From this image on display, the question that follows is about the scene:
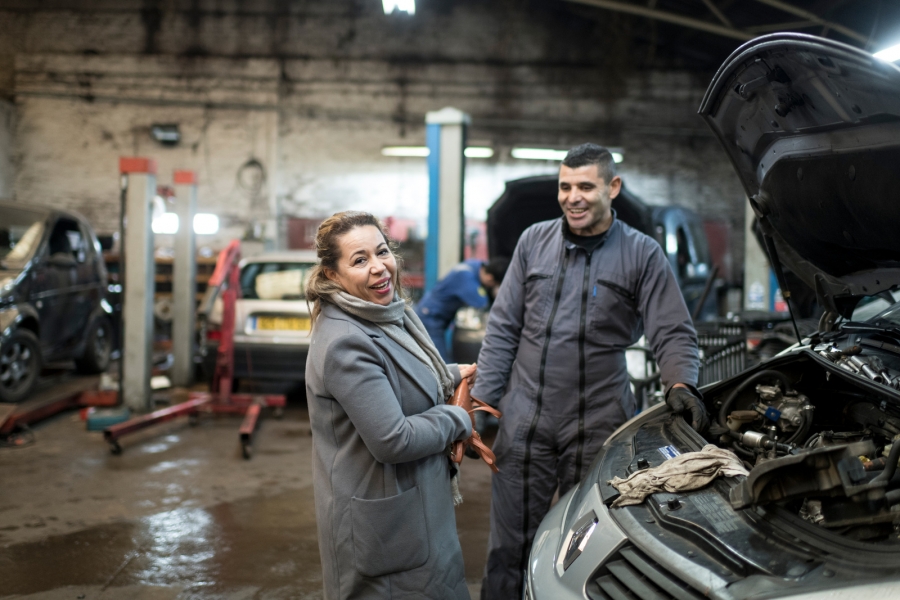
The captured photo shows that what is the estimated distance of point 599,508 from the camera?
1.92m

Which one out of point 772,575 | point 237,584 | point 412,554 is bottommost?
point 237,584

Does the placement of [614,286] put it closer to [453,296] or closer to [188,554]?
[188,554]

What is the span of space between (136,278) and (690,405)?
5.35 meters

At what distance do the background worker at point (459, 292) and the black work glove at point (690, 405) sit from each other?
121 inches

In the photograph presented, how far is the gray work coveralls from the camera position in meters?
2.62

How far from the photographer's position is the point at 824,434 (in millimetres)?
2131

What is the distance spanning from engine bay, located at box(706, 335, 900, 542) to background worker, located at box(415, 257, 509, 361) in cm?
307

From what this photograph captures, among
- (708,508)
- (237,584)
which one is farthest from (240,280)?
(708,508)

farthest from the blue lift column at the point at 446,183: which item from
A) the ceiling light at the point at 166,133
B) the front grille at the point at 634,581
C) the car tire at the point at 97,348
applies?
the ceiling light at the point at 166,133

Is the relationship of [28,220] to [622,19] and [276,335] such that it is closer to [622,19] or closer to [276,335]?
[276,335]

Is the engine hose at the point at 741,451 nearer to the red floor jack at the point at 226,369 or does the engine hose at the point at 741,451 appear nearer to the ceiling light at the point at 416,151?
the red floor jack at the point at 226,369

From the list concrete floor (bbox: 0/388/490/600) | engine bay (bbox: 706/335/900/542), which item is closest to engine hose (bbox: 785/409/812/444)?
engine bay (bbox: 706/335/900/542)

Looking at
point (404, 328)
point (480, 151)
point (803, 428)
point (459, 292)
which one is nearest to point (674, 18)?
point (480, 151)

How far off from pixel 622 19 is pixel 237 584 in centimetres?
1160
